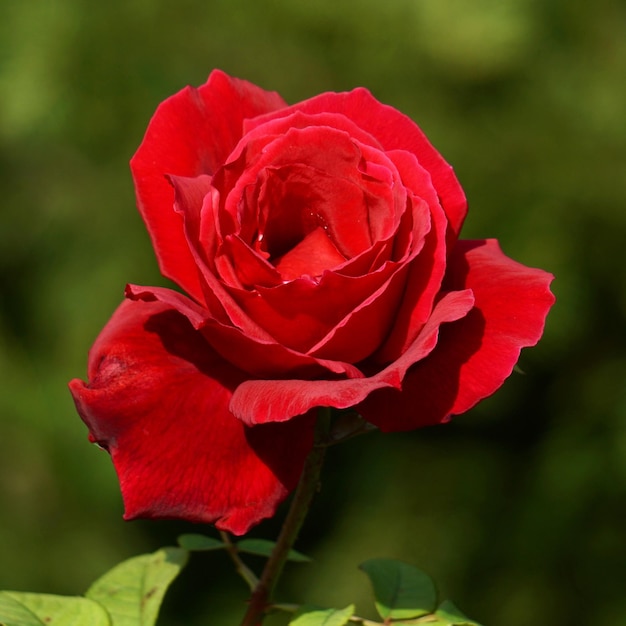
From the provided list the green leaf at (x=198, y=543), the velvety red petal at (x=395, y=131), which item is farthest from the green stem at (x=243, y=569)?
the velvety red petal at (x=395, y=131)

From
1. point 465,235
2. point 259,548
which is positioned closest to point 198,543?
point 259,548

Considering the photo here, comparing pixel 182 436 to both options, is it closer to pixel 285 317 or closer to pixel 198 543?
pixel 285 317

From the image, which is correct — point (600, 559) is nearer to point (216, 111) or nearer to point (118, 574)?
point (118, 574)

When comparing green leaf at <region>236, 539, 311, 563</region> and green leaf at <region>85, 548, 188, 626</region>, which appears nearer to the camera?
green leaf at <region>85, 548, 188, 626</region>

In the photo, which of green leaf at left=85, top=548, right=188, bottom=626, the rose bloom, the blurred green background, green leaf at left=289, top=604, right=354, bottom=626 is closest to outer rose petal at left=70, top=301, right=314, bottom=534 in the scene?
the rose bloom

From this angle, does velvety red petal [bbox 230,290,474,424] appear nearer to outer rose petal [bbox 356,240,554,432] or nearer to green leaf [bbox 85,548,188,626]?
outer rose petal [bbox 356,240,554,432]

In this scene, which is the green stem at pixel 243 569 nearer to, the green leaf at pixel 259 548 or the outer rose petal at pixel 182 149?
the green leaf at pixel 259 548
